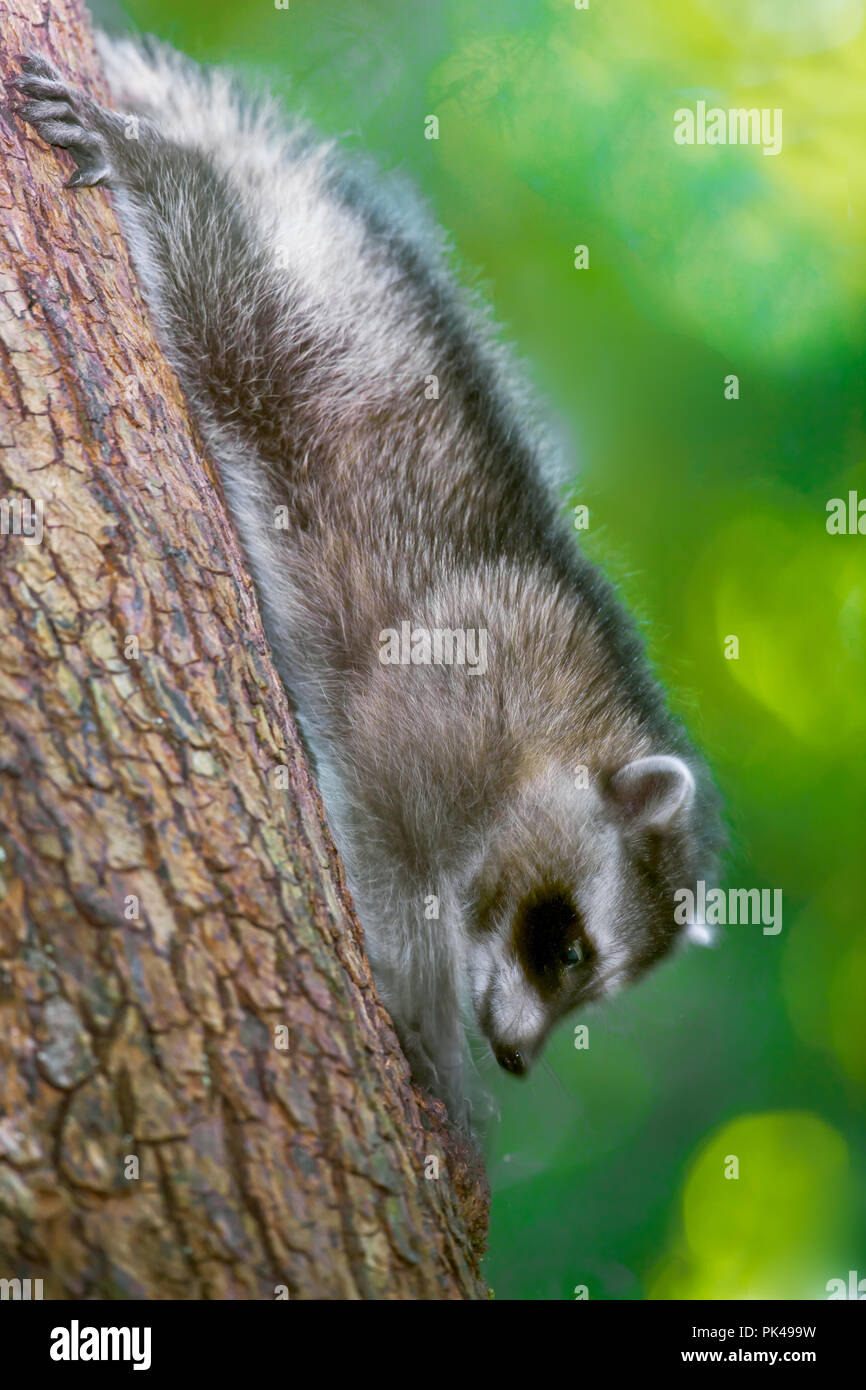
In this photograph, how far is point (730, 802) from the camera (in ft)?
14.1

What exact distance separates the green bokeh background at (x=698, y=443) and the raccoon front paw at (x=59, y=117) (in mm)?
1702

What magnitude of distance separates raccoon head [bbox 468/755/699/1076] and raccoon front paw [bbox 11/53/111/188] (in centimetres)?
212

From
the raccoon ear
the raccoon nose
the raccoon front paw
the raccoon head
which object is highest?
the raccoon front paw

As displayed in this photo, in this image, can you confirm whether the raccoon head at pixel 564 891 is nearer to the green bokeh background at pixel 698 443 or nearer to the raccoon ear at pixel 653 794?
the raccoon ear at pixel 653 794

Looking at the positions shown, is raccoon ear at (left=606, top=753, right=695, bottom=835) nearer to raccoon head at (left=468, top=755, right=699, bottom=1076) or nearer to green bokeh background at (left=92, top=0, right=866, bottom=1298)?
raccoon head at (left=468, top=755, right=699, bottom=1076)

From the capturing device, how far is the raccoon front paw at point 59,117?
270 centimetres

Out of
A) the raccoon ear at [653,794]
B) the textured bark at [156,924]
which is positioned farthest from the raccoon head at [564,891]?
the textured bark at [156,924]

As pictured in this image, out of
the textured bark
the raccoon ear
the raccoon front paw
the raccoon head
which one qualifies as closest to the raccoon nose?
the raccoon head

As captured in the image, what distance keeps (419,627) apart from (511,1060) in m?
1.40

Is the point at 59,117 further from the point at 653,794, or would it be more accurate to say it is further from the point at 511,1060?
the point at 511,1060

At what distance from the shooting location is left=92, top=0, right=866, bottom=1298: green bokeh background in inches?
172

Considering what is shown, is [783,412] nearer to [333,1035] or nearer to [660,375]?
[660,375]
